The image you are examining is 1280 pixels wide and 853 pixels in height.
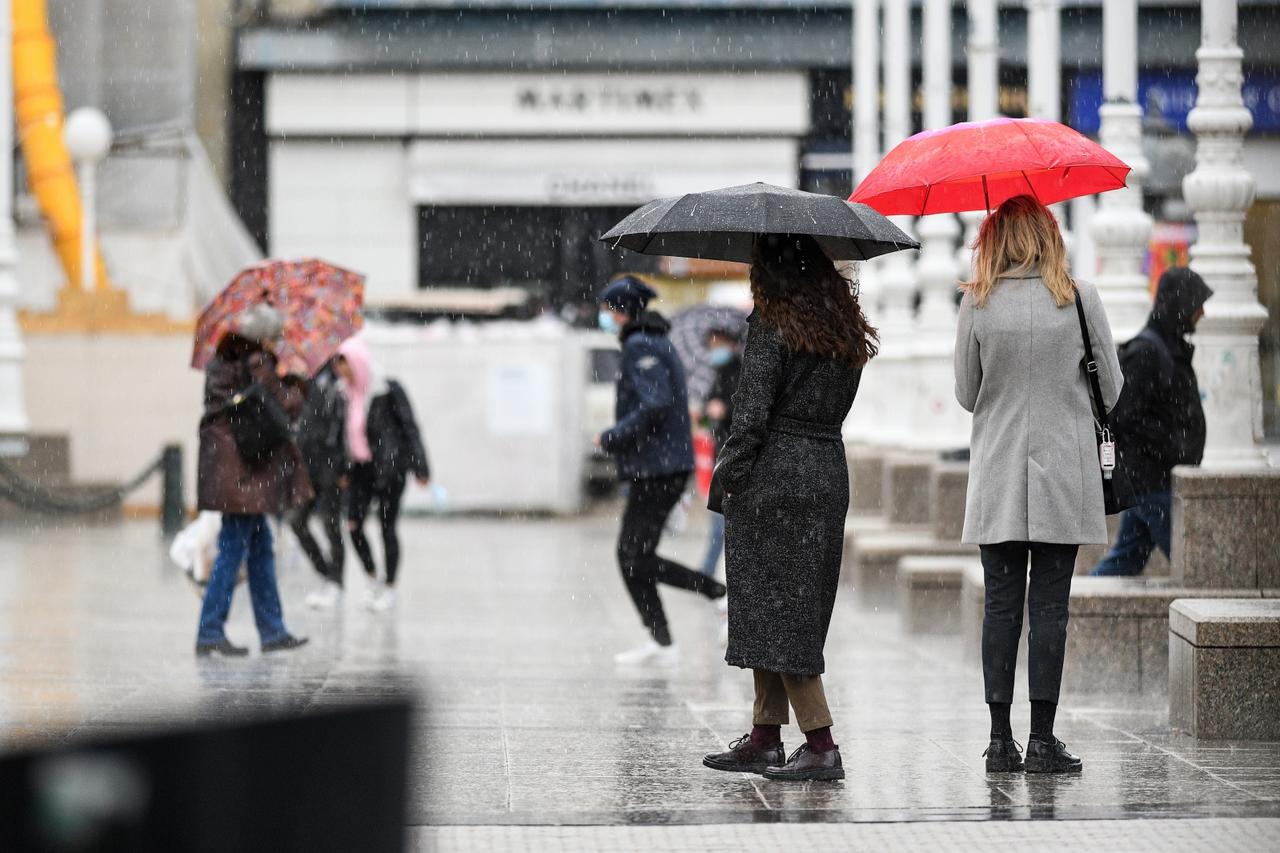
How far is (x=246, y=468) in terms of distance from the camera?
9.78 m

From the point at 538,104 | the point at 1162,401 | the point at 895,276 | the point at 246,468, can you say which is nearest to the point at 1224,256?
the point at 1162,401

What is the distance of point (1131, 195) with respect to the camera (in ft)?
32.6

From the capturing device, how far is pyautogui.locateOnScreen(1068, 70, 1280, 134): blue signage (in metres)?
28.0

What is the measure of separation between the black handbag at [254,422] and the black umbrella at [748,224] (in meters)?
3.20

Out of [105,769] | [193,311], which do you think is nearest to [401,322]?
[193,311]

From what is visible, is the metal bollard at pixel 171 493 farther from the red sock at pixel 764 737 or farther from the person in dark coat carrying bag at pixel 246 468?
the red sock at pixel 764 737

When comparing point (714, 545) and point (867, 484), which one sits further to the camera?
point (867, 484)

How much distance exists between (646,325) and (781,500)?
11.5 feet

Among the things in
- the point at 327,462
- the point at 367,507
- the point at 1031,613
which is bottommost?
the point at 367,507

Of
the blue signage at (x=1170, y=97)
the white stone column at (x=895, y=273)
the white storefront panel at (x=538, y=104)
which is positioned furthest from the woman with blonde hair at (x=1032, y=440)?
the white storefront panel at (x=538, y=104)

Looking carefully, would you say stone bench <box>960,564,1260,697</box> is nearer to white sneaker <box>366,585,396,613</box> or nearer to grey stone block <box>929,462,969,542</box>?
grey stone block <box>929,462,969,542</box>

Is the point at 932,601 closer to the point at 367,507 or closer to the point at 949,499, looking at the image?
the point at 949,499

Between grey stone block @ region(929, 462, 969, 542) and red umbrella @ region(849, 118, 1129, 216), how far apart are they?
436 cm

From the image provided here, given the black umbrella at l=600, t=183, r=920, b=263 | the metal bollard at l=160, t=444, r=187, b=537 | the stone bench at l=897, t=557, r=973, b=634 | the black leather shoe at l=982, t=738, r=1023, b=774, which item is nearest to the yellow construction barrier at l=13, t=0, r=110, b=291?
the metal bollard at l=160, t=444, r=187, b=537
